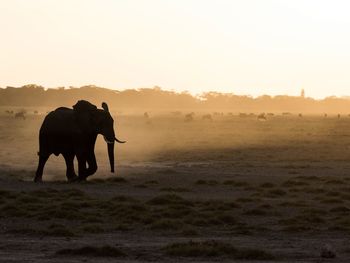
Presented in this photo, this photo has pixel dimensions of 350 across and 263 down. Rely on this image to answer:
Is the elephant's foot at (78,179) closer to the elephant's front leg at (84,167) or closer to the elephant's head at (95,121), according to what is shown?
the elephant's front leg at (84,167)

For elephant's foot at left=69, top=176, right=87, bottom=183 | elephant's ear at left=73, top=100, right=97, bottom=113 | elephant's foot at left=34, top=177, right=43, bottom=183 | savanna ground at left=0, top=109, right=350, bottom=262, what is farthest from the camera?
elephant's ear at left=73, top=100, right=97, bottom=113

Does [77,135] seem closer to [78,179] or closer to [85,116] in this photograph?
[85,116]

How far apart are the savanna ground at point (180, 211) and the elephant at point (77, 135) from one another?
0.86m

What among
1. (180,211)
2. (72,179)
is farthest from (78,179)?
(180,211)

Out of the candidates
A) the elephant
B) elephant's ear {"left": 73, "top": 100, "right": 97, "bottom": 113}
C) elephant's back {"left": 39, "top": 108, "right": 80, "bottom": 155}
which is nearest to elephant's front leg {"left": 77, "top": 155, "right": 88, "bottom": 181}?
the elephant

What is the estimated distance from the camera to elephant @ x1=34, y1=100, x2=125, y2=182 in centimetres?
3534

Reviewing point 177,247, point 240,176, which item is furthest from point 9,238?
point 240,176

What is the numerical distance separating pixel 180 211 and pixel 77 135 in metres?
11.4

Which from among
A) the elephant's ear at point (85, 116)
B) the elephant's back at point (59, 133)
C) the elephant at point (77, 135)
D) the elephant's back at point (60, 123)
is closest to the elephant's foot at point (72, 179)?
the elephant at point (77, 135)

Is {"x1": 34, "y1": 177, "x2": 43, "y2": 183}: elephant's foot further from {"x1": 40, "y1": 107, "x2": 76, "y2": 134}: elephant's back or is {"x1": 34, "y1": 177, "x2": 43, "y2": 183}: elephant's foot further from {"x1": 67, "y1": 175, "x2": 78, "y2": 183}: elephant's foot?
{"x1": 40, "y1": 107, "x2": 76, "y2": 134}: elephant's back

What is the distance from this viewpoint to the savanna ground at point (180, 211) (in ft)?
57.4

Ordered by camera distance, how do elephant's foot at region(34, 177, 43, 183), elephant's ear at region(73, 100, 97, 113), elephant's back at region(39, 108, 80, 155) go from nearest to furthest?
elephant's foot at region(34, 177, 43, 183)
elephant's back at region(39, 108, 80, 155)
elephant's ear at region(73, 100, 97, 113)

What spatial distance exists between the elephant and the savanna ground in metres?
0.86

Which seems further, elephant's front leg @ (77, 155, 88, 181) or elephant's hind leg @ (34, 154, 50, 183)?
elephant's hind leg @ (34, 154, 50, 183)
